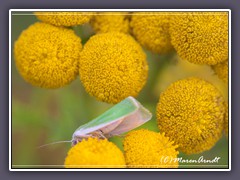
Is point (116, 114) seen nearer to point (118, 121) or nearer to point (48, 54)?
point (118, 121)

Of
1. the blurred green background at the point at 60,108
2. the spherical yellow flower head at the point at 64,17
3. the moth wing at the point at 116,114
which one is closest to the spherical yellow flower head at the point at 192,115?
the blurred green background at the point at 60,108

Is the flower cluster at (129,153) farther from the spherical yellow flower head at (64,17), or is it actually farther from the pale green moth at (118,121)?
the spherical yellow flower head at (64,17)

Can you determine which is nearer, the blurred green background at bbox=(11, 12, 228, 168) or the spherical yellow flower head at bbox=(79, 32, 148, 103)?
the spherical yellow flower head at bbox=(79, 32, 148, 103)

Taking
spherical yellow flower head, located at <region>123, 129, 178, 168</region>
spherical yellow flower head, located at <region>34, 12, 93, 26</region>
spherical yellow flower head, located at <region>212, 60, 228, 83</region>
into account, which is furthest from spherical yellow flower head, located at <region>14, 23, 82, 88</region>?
spherical yellow flower head, located at <region>212, 60, 228, 83</region>

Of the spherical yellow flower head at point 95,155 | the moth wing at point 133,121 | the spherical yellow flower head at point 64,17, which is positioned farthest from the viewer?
the spherical yellow flower head at point 64,17

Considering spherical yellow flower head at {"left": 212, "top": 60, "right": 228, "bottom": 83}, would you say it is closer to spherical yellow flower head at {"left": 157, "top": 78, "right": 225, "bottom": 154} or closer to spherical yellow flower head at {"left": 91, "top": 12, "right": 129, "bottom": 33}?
spherical yellow flower head at {"left": 157, "top": 78, "right": 225, "bottom": 154}

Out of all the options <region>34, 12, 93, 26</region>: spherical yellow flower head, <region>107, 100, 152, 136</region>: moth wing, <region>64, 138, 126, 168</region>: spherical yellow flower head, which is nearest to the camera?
<region>64, 138, 126, 168</region>: spherical yellow flower head

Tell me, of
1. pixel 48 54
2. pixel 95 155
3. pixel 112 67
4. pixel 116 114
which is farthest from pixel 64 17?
pixel 95 155
